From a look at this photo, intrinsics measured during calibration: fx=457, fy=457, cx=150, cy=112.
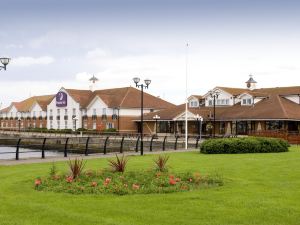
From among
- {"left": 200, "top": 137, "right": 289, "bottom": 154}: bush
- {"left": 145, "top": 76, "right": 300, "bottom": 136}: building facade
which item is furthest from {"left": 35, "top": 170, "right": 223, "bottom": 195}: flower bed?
{"left": 145, "top": 76, "right": 300, "bottom": 136}: building facade

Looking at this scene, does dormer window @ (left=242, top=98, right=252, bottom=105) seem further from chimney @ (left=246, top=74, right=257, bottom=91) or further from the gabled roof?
the gabled roof

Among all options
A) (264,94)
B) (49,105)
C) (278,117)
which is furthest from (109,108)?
(278,117)

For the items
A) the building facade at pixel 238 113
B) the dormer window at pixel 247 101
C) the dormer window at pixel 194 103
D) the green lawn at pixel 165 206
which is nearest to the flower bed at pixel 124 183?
the green lawn at pixel 165 206

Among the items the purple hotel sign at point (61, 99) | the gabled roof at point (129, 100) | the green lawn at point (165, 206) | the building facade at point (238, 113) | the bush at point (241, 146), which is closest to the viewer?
the green lawn at point (165, 206)

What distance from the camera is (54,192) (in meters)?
12.6

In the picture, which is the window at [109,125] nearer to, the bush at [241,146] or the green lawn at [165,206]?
the bush at [241,146]

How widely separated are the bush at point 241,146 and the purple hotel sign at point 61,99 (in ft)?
206

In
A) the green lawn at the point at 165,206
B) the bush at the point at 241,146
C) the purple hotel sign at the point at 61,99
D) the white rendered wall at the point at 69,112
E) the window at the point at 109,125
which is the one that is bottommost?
the green lawn at the point at 165,206

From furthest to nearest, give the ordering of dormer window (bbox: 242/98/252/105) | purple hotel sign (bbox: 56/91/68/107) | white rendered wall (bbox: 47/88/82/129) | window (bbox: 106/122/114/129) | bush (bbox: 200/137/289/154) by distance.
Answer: purple hotel sign (bbox: 56/91/68/107) < white rendered wall (bbox: 47/88/82/129) < window (bbox: 106/122/114/129) < dormer window (bbox: 242/98/252/105) < bush (bbox: 200/137/289/154)

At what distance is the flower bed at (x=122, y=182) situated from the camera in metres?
12.6

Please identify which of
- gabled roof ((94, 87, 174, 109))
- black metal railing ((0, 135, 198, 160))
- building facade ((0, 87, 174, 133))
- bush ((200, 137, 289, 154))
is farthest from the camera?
gabled roof ((94, 87, 174, 109))

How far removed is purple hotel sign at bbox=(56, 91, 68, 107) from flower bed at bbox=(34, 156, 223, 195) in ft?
246

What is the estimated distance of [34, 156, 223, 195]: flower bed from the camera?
494 inches

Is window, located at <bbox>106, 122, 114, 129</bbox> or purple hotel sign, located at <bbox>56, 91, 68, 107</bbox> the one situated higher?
purple hotel sign, located at <bbox>56, 91, 68, 107</bbox>
